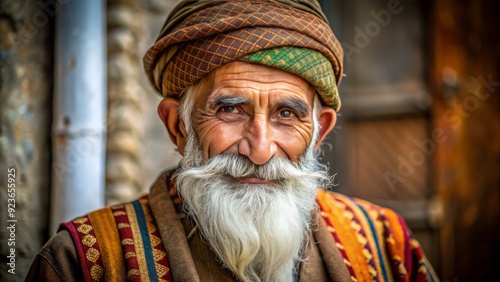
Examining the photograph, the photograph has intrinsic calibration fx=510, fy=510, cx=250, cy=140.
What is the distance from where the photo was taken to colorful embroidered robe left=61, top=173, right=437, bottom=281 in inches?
77.0

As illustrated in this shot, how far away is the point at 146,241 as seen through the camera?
6.66 feet

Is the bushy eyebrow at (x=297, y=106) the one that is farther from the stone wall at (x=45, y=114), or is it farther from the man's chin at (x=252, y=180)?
the stone wall at (x=45, y=114)

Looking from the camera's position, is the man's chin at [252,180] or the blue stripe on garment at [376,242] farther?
the blue stripe on garment at [376,242]

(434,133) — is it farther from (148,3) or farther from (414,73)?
(148,3)

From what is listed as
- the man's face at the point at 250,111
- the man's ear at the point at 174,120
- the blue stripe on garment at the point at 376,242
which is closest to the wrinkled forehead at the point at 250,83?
the man's face at the point at 250,111

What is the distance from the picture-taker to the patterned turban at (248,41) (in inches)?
79.1

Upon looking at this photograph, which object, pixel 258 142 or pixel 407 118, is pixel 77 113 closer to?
pixel 258 142

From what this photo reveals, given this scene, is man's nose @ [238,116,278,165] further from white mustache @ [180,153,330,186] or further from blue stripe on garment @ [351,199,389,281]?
blue stripe on garment @ [351,199,389,281]

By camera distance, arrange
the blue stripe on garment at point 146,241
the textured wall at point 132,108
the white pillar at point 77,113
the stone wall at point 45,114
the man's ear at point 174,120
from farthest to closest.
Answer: the textured wall at point 132,108 → the white pillar at point 77,113 → the stone wall at point 45,114 → the man's ear at point 174,120 → the blue stripe on garment at point 146,241

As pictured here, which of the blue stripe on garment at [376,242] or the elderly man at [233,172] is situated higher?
the elderly man at [233,172]

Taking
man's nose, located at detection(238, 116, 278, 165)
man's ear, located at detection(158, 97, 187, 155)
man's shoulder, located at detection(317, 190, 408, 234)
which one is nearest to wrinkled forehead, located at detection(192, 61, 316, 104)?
man's nose, located at detection(238, 116, 278, 165)

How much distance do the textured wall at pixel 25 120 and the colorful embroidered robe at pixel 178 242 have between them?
0.64m

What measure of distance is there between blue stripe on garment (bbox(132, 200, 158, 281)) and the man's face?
0.38m

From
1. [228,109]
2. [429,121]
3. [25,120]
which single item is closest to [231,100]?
[228,109]
